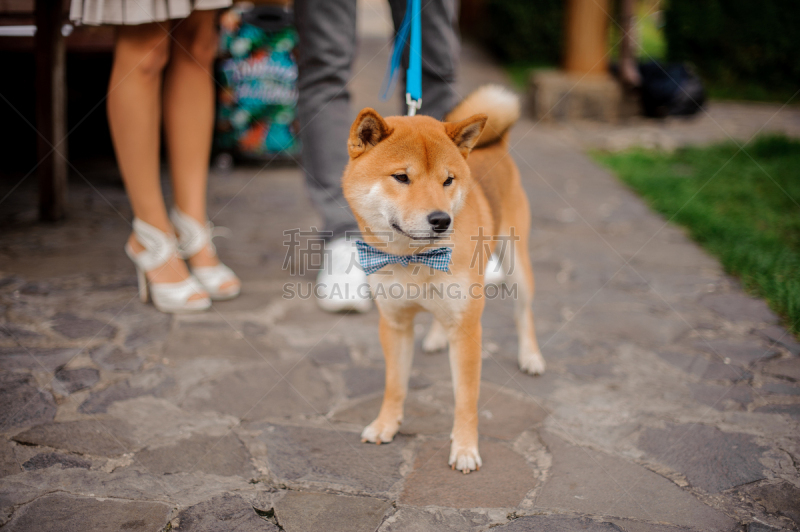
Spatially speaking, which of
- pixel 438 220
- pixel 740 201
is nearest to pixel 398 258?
pixel 438 220

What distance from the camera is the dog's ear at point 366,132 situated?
1841 mm

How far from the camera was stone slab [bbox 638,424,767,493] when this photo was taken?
1.80 meters

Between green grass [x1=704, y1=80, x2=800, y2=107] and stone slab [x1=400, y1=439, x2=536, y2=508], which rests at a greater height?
green grass [x1=704, y1=80, x2=800, y2=107]

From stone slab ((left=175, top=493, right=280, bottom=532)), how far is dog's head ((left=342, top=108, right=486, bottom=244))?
0.91 metres

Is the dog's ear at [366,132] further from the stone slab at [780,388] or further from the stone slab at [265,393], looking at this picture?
the stone slab at [780,388]

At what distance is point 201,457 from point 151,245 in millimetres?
1382

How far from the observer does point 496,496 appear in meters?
1.74

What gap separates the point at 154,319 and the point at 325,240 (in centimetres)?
97

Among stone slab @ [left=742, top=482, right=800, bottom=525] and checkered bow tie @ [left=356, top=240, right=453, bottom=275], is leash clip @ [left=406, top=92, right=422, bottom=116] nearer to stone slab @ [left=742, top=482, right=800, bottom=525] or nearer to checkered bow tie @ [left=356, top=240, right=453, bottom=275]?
checkered bow tie @ [left=356, top=240, right=453, bottom=275]

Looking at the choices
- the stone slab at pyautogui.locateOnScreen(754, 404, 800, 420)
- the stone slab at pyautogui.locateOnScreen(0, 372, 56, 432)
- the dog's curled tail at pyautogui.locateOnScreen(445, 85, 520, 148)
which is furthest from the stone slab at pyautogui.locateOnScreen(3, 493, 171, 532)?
the stone slab at pyautogui.locateOnScreen(754, 404, 800, 420)

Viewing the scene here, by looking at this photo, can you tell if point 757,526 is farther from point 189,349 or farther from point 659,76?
point 659,76

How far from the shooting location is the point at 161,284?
289 centimetres

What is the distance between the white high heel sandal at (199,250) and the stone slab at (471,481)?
153 cm

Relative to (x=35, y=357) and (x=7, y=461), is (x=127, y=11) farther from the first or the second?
(x=7, y=461)
